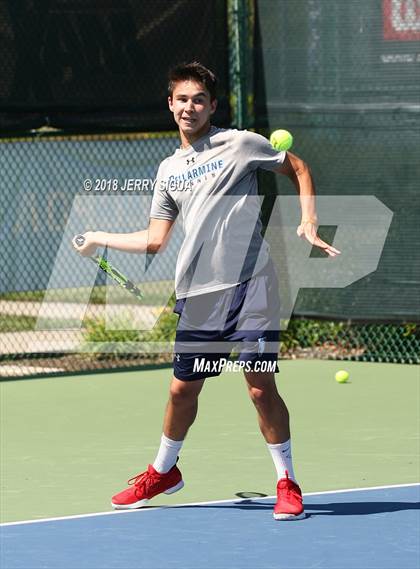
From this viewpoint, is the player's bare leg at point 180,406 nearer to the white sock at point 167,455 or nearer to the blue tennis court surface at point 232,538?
the white sock at point 167,455

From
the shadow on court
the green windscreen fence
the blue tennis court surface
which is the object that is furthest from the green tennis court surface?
the green windscreen fence

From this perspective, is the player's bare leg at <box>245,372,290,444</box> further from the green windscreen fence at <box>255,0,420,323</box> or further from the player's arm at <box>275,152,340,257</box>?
the green windscreen fence at <box>255,0,420,323</box>

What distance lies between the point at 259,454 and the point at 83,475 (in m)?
0.98

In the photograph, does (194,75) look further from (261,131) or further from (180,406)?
(261,131)

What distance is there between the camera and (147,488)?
6.78 metres

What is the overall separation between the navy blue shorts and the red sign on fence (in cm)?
431

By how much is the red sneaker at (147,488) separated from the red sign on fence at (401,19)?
467 cm

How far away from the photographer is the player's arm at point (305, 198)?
6238mm

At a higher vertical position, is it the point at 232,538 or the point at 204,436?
the point at 232,538

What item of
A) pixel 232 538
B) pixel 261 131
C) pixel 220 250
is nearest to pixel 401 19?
pixel 261 131

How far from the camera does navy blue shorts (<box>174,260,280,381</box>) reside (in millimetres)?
6547

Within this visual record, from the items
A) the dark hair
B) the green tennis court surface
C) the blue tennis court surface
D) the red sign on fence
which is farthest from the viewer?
the red sign on fence

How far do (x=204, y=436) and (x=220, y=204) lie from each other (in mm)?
2320

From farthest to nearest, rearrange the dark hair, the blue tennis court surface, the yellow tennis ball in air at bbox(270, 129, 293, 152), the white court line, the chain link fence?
→ the chain link fence, the yellow tennis ball in air at bbox(270, 129, 293, 152), the white court line, the dark hair, the blue tennis court surface
